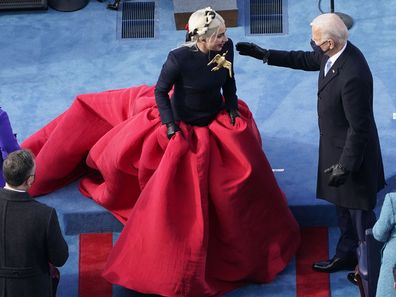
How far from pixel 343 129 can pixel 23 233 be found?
1.62 metres

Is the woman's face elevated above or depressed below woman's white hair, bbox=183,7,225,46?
below

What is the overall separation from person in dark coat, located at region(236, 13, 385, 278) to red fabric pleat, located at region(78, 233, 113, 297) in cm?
111

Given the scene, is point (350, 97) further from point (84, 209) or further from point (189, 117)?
point (84, 209)

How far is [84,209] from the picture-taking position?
234 inches

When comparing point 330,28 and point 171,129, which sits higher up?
point 330,28

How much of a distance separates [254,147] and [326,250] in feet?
2.49

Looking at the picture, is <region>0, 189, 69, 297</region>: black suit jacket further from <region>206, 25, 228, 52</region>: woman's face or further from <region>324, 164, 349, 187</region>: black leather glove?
<region>324, 164, 349, 187</region>: black leather glove

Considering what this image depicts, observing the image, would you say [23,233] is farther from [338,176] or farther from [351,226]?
[351,226]

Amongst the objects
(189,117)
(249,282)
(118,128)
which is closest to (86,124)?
(118,128)

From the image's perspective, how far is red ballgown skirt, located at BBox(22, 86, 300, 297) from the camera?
17.6 ft

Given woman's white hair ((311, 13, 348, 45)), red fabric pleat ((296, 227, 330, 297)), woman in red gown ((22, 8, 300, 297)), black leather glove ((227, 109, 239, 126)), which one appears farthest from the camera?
red fabric pleat ((296, 227, 330, 297))

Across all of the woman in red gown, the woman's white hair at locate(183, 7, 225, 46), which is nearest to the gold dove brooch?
the woman in red gown

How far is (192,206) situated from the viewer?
17.8 ft

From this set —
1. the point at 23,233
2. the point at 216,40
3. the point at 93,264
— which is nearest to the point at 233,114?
the point at 216,40
